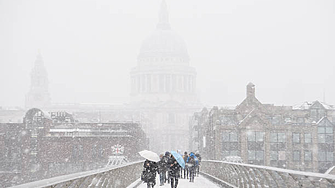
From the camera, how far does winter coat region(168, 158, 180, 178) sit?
20344 mm

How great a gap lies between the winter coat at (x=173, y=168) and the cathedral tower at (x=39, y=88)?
15932cm

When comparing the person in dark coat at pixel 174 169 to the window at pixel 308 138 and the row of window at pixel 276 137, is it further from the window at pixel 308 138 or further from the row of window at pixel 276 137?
the window at pixel 308 138

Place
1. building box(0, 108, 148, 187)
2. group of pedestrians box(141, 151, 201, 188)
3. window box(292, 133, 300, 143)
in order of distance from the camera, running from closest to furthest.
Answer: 1. group of pedestrians box(141, 151, 201, 188)
2. window box(292, 133, 300, 143)
3. building box(0, 108, 148, 187)

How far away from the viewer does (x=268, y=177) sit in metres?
14.7

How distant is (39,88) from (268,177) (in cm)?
17391

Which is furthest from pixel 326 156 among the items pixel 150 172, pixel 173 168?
pixel 150 172

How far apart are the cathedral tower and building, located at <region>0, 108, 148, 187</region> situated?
95.7 metres

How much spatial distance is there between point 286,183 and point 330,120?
71813 mm

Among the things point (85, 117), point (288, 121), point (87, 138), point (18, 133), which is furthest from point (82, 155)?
point (85, 117)

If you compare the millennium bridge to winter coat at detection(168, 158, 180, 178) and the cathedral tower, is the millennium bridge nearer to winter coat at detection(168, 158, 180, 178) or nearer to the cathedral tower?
winter coat at detection(168, 158, 180, 178)

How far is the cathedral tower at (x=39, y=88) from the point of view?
17875cm

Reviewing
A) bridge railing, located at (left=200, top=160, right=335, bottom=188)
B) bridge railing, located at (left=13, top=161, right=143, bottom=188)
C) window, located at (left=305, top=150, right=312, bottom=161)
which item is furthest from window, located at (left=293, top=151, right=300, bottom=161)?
bridge railing, located at (left=13, top=161, right=143, bottom=188)

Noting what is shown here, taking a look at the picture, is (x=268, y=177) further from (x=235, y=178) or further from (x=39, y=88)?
(x=39, y=88)

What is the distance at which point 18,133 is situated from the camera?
8362cm
